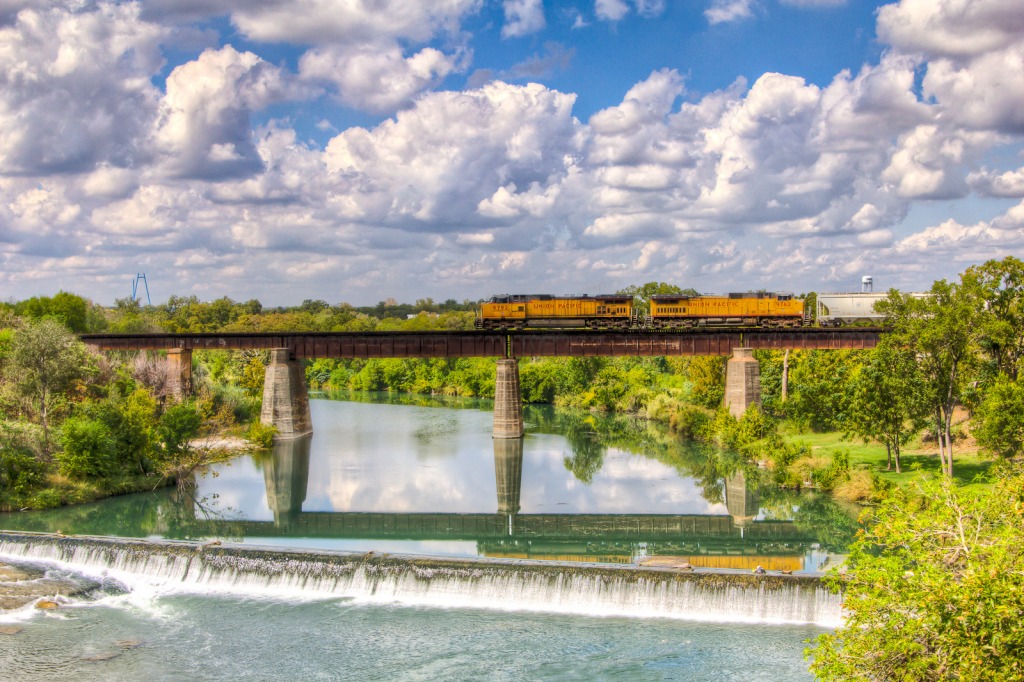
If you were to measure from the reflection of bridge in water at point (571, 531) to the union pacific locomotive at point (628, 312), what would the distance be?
83.4 ft

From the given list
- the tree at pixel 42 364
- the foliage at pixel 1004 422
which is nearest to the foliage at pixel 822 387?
the foliage at pixel 1004 422

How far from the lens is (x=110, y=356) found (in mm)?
69562

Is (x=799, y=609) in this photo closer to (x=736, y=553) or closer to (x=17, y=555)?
(x=736, y=553)

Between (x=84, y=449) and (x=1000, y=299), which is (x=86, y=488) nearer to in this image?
(x=84, y=449)

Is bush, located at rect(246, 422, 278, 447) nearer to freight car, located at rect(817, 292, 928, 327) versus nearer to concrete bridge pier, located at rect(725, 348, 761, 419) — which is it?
concrete bridge pier, located at rect(725, 348, 761, 419)

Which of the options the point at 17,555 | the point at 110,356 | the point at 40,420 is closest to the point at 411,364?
the point at 110,356

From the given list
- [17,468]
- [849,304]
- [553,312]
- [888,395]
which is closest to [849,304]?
[849,304]

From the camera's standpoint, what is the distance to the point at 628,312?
69.9 meters

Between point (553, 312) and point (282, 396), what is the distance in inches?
918

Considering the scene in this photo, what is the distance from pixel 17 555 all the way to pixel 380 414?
171 feet

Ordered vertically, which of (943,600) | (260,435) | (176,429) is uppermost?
(943,600)

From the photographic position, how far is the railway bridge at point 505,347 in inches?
2440

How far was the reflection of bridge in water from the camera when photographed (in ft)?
109

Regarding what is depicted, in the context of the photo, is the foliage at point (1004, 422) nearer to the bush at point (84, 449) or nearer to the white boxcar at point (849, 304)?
the bush at point (84, 449)
